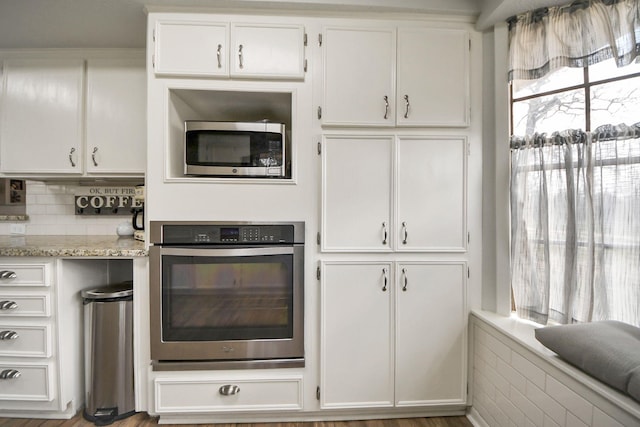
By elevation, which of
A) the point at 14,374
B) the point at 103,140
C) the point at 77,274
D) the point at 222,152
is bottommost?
the point at 14,374

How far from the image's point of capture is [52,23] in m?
1.78

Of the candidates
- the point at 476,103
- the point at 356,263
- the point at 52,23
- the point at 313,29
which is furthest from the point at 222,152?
the point at 476,103

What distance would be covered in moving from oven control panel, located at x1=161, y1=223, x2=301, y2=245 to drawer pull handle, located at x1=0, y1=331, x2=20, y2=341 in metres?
1.02

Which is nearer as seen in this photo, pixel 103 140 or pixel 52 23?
pixel 52 23

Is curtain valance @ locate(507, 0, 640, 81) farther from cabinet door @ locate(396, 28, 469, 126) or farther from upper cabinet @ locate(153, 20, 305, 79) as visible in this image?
upper cabinet @ locate(153, 20, 305, 79)

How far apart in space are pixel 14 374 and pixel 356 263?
2097 millimetres

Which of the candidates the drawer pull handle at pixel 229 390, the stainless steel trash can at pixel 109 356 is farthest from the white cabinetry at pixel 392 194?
the stainless steel trash can at pixel 109 356

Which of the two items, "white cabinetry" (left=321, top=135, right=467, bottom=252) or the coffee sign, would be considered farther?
the coffee sign

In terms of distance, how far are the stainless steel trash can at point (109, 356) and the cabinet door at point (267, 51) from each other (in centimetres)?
155

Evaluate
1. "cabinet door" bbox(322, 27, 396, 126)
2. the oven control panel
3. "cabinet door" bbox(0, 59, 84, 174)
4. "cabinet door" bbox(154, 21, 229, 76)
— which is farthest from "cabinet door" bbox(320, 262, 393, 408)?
"cabinet door" bbox(0, 59, 84, 174)

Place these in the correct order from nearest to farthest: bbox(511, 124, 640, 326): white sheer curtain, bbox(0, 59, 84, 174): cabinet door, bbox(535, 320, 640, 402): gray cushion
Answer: bbox(535, 320, 640, 402): gray cushion
bbox(511, 124, 640, 326): white sheer curtain
bbox(0, 59, 84, 174): cabinet door

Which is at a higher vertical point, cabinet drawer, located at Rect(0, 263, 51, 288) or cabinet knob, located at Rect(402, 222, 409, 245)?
cabinet knob, located at Rect(402, 222, 409, 245)

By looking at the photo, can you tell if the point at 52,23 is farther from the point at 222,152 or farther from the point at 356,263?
the point at 356,263

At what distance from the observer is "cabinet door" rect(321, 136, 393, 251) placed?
Answer: 1687 millimetres
